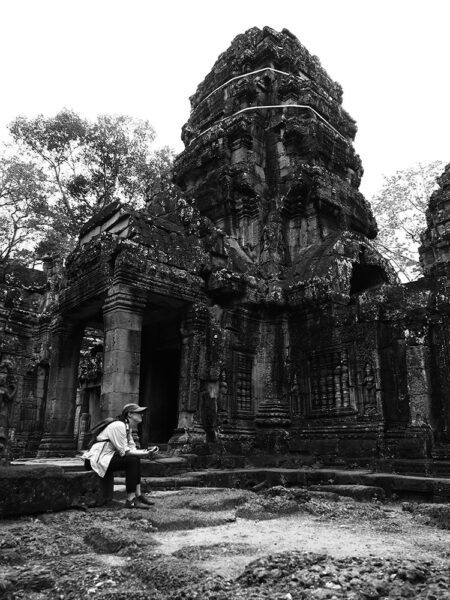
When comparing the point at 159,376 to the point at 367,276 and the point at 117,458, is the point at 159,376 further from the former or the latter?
the point at 117,458

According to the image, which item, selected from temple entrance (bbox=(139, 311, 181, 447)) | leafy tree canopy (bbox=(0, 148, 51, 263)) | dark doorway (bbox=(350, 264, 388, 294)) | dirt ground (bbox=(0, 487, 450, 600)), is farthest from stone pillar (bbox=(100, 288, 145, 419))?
leafy tree canopy (bbox=(0, 148, 51, 263))

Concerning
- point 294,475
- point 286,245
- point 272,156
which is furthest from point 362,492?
point 272,156

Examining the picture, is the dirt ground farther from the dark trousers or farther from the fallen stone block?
the fallen stone block

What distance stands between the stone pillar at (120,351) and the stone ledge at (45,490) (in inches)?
126

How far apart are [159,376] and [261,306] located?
3243 millimetres

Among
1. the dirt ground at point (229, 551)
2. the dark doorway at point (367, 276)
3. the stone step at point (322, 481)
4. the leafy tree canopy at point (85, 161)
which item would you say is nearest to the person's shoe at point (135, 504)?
the dirt ground at point (229, 551)

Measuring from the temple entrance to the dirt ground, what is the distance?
232 inches

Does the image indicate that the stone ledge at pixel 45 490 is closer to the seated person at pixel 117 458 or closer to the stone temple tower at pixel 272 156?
the seated person at pixel 117 458

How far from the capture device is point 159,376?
11.7m

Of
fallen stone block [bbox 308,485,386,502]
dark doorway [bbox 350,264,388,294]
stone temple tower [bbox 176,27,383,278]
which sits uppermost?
stone temple tower [bbox 176,27,383,278]

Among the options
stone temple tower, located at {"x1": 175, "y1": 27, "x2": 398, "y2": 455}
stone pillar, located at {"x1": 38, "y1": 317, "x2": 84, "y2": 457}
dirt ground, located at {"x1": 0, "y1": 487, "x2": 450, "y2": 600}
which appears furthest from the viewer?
stone pillar, located at {"x1": 38, "y1": 317, "x2": 84, "y2": 457}

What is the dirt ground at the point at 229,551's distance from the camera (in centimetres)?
236

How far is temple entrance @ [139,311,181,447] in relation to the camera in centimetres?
1117

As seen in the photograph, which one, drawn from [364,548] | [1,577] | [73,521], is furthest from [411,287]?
[1,577]
